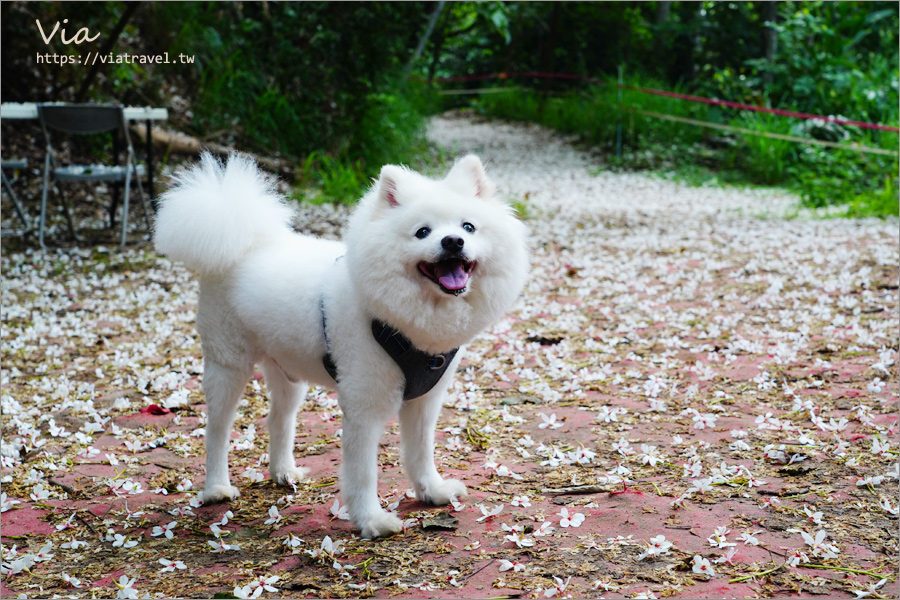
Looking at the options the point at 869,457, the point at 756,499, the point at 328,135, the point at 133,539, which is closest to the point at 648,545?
the point at 756,499

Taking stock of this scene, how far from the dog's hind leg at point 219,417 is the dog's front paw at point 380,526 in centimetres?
71

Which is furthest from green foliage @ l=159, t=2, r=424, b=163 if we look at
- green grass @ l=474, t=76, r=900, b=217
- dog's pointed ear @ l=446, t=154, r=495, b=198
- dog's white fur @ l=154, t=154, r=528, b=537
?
dog's pointed ear @ l=446, t=154, r=495, b=198

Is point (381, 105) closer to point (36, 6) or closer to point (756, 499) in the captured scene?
point (36, 6)

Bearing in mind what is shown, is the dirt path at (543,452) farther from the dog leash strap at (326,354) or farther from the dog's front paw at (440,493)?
the dog leash strap at (326,354)

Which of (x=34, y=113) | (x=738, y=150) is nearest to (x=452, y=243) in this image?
(x=34, y=113)

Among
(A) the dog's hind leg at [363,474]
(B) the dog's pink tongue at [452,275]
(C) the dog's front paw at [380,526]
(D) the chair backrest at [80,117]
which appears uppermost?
(D) the chair backrest at [80,117]

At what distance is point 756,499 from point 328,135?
9512 mm

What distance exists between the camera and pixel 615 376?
4434 mm

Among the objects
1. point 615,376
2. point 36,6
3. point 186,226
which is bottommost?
point 615,376

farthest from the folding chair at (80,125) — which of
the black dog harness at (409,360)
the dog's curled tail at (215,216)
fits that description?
the black dog harness at (409,360)

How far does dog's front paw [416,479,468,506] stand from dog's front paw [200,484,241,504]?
0.77 metres

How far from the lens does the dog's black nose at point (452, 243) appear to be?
2.43 meters

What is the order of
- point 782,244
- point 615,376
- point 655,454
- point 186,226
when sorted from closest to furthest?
1. point 186,226
2. point 655,454
3. point 615,376
4. point 782,244

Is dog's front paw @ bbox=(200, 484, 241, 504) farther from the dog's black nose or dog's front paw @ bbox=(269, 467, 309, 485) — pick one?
the dog's black nose
